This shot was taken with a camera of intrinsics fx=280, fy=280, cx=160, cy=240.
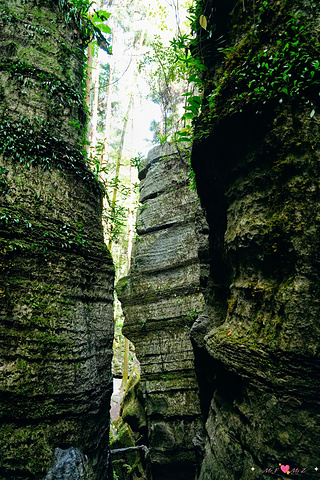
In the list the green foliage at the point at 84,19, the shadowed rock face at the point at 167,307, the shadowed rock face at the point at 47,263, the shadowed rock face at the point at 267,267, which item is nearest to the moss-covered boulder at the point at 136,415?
the shadowed rock face at the point at 167,307

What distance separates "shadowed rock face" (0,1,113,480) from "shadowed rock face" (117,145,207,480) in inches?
91.2

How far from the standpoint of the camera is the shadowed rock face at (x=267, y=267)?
2078mm

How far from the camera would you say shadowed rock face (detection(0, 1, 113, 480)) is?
2.91 meters

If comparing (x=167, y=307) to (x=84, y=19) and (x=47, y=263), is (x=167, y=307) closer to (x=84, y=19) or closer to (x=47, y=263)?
(x=47, y=263)

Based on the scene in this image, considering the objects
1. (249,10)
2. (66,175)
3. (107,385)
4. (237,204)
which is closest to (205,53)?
(249,10)

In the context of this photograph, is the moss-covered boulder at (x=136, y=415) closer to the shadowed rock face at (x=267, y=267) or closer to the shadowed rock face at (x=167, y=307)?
the shadowed rock face at (x=167, y=307)

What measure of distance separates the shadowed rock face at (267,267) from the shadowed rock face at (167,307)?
7.28 feet

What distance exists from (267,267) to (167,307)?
4739mm

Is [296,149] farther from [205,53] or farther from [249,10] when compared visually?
[205,53]

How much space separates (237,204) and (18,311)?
2704 mm

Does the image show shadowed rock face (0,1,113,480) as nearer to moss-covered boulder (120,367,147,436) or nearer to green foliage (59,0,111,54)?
green foliage (59,0,111,54)

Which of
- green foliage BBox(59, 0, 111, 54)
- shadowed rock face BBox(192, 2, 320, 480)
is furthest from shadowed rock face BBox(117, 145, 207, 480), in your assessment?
green foliage BBox(59, 0, 111, 54)

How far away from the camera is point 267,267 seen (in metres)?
2.68

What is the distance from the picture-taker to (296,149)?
2.39 metres
